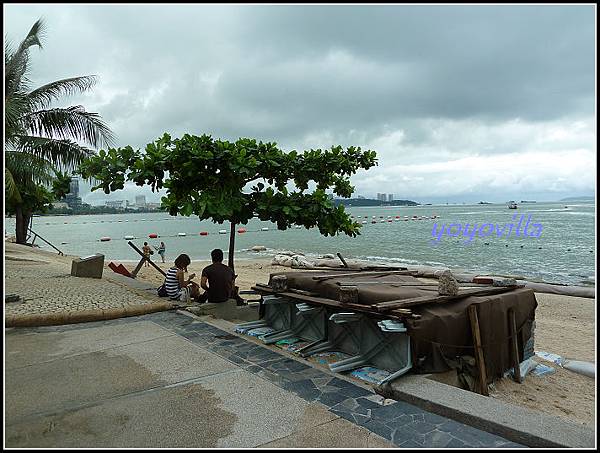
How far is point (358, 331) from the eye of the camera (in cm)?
557

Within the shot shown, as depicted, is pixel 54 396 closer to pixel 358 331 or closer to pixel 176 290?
pixel 358 331

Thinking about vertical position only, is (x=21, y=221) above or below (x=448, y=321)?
above

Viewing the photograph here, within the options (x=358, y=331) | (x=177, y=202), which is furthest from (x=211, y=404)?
(x=177, y=202)

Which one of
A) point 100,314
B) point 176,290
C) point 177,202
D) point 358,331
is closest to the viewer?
point 358,331

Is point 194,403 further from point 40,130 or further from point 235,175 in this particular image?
point 40,130

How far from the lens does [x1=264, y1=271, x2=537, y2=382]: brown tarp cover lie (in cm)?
486

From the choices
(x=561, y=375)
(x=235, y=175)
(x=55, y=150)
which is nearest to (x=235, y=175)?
(x=235, y=175)

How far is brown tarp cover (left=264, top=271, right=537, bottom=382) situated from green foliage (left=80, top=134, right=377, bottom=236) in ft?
8.09

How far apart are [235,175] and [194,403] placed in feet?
17.0

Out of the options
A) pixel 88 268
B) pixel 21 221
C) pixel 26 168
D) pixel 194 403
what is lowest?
pixel 194 403

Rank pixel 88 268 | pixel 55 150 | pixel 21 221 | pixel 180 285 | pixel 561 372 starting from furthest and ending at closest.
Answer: pixel 21 221 → pixel 55 150 → pixel 88 268 → pixel 180 285 → pixel 561 372

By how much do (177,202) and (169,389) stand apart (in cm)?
465

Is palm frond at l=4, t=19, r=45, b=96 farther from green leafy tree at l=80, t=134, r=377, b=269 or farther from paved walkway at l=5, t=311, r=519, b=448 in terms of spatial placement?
paved walkway at l=5, t=311, r=519, b=448

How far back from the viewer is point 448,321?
5.04 m
